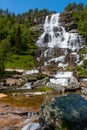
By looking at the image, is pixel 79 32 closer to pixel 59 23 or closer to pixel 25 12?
pixel 59 23

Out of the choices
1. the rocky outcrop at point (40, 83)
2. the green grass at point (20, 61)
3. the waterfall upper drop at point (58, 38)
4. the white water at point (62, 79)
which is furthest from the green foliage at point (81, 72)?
the waterfall upper drop at point (58, 38)

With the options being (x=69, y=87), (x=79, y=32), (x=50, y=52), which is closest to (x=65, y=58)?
(x=50, y=52)

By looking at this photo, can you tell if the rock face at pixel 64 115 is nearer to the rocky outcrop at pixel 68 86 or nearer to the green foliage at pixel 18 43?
the rocky outcrop at pixel 68 86

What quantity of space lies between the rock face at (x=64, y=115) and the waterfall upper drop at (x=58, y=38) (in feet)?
295

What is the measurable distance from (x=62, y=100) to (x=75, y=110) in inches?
48.1

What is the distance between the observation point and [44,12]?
562 ft

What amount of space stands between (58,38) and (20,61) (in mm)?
19143

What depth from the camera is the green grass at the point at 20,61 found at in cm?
9912

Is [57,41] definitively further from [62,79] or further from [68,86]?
[68,86]

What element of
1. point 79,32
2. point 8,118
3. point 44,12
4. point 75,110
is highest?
point 44,12

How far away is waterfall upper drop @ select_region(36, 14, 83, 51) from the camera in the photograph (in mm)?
111812

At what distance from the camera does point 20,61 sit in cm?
10462

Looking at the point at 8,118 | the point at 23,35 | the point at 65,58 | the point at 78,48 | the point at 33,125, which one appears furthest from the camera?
the point at 23,35

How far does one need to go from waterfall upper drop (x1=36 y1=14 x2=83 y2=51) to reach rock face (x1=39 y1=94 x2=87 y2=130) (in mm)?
89863
